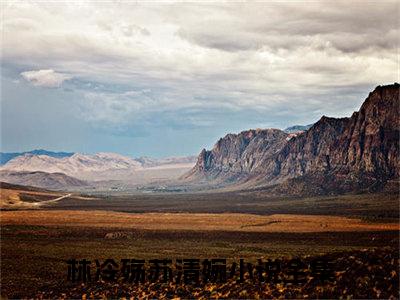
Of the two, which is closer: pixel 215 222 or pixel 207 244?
pixel 207 244

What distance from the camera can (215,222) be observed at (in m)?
128

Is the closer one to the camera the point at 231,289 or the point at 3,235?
the point at 231,289

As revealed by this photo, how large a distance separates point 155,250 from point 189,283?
1176 inches

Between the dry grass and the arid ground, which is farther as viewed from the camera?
the dry grass

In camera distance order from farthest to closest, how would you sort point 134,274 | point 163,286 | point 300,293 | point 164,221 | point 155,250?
point 164,221, point 155,250, point 134,274, point 163,286, point 300,293

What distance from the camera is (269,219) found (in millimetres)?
137250

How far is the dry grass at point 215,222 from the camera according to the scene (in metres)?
114

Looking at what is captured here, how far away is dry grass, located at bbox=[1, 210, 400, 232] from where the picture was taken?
4486 inches

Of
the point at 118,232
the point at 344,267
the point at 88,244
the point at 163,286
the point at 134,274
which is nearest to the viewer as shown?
the point at 344,267

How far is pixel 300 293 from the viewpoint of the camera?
129 ft

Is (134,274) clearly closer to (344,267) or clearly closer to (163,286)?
(163,286)

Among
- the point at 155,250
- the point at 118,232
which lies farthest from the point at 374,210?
the point at 155,250

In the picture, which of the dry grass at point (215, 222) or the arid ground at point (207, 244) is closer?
the arid ground at point (207, 244)

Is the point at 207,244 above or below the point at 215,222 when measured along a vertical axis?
above
